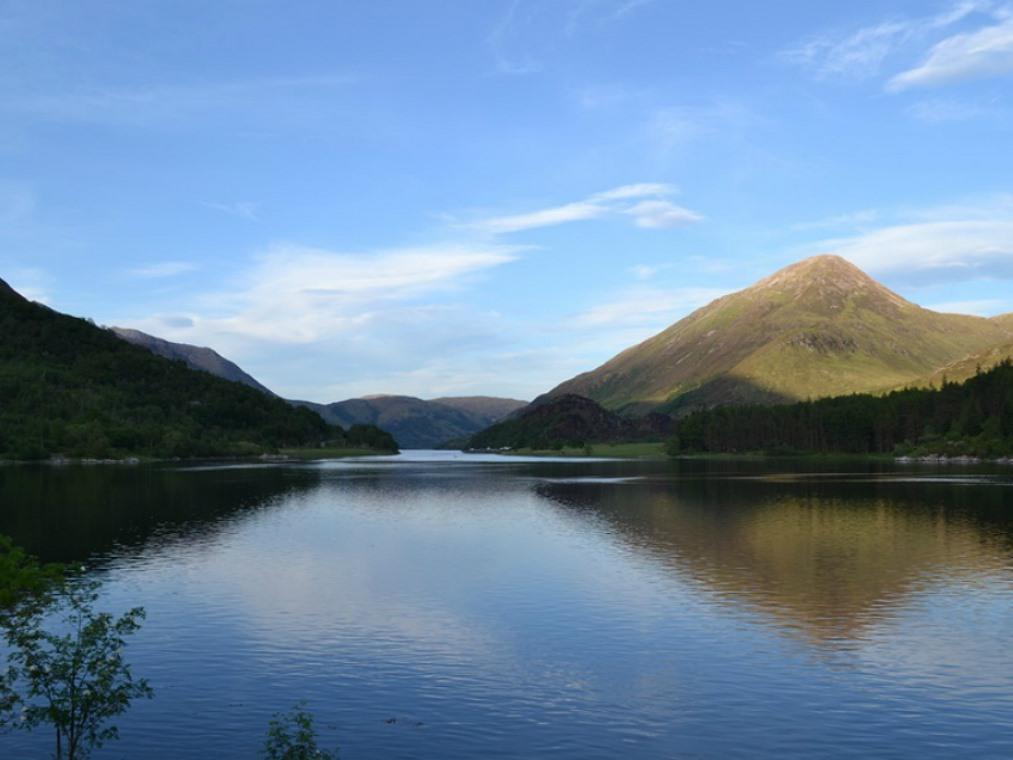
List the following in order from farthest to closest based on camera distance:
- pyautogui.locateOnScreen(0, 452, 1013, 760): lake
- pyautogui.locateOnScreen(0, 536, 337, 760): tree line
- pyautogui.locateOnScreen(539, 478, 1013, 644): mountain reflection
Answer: pyautogui.locateOnScreen(539, 478, 1013, 644): mountain reflection, pyautogui.locateOnScreen(0, 452, 1013, 760): lake, pyautogui.locateOnScreen(0, 536, 337, 760): tree line

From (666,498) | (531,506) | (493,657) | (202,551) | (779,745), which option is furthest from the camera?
(666,498)

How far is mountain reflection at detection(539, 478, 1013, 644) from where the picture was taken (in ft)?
185

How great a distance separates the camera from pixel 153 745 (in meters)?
30.7

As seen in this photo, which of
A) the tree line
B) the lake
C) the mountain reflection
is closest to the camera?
the tree line

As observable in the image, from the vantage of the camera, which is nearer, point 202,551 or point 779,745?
point 779,745

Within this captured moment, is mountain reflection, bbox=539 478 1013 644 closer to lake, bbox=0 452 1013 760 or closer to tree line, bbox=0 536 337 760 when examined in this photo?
lake, bbox=0 452 1013 760

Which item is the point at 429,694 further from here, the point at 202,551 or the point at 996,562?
the point at 996,562

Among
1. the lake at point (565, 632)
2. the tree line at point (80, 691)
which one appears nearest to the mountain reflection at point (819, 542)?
the lake at point (565, 632)

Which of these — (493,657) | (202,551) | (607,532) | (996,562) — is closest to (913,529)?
(996,562)

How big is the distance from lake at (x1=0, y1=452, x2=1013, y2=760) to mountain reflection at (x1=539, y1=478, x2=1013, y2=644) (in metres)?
0.45

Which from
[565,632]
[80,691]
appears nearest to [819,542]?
[565,632]

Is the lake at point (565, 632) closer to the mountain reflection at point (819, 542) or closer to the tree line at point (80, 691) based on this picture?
the mountain reflection at point (819, 542)

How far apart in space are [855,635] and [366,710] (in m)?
28.1

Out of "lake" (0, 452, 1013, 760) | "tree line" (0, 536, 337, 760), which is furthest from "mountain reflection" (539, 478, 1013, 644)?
"tree line" (0, 536, 337, 760)
